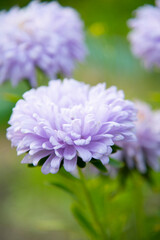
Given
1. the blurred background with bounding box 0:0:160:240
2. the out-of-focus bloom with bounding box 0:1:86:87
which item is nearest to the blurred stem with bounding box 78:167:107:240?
the blurred background with bounding box 0:0:160:240

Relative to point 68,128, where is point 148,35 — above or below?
above

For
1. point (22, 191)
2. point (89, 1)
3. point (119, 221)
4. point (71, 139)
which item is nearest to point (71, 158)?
point (71, 139)

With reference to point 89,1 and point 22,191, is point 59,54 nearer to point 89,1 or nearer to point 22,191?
point 22,191

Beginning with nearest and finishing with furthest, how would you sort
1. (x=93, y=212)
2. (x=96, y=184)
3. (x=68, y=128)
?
(x=68, y=128)
(x=93, y=212)
(x=96, y=184)

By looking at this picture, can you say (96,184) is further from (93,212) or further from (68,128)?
(68,128)

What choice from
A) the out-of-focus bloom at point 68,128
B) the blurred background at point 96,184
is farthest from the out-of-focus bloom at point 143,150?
the out-of-focus bloom at point 68,128

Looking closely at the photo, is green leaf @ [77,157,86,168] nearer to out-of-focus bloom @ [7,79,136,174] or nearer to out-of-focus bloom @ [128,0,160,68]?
out-of-focus bloom @ [7,79,136,174]

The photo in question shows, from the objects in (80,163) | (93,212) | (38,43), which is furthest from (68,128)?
(38,43)
